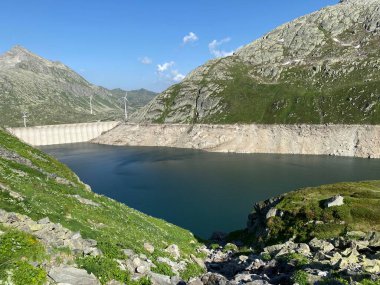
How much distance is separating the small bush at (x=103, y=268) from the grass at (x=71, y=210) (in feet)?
4.62

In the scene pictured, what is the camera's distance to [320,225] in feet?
148

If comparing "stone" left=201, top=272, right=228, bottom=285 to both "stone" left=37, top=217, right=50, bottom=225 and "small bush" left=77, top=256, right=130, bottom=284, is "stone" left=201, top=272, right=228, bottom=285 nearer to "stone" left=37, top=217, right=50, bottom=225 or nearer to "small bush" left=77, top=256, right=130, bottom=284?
"small bush" left=77, top=256, right=130, bottom=284

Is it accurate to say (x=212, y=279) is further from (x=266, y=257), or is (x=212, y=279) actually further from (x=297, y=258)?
(x=266, y=257)

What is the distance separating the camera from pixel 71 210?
111 feet

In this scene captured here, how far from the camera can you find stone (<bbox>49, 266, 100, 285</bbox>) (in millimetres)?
19438

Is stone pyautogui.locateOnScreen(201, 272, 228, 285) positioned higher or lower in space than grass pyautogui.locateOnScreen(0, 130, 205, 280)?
lower

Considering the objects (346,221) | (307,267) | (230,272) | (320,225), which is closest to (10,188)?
(230,272)

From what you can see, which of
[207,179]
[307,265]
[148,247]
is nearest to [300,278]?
[307,265]

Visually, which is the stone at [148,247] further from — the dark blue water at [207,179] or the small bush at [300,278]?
the dark blue water at [207,179]

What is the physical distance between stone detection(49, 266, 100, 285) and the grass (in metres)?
3.85

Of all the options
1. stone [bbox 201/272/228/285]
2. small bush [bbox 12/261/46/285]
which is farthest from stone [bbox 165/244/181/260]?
small bush [bbox 12/261/46/285]

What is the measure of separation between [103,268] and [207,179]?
11507 centimetres

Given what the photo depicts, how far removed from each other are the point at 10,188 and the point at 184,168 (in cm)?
13139

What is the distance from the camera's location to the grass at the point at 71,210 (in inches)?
1109
